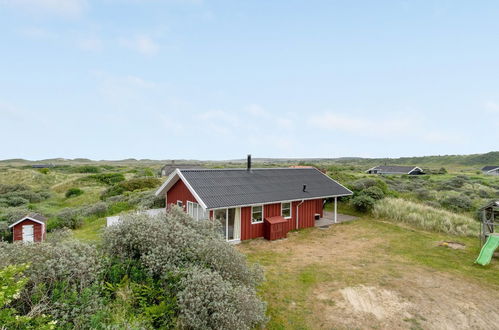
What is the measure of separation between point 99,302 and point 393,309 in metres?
8.09

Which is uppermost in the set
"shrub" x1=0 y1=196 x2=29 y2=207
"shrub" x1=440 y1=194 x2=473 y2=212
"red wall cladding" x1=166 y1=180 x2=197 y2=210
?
"red wall cladding" x1=166 y1=180 x2=197 y2=210

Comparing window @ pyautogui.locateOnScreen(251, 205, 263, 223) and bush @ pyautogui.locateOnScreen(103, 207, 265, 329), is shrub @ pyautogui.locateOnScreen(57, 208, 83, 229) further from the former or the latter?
bush @ pyautogui.locateOnScreen(103, 207, 265, 329)

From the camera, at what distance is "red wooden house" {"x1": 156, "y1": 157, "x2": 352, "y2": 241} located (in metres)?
13.6

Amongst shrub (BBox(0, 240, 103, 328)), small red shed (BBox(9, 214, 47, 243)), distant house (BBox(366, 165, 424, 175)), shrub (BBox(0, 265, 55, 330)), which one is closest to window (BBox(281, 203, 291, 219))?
shrub (BBox(0, 240, 103, 328))

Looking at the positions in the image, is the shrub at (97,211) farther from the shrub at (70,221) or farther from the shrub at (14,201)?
the shrub at (14,201)

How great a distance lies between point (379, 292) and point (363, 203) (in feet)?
40.7

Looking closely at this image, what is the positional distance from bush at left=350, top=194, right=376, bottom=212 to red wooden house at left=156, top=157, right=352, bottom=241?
2.68m

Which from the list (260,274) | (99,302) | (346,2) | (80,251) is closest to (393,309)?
(260,274)

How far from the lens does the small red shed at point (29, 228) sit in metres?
13.1

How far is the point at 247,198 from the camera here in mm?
14133

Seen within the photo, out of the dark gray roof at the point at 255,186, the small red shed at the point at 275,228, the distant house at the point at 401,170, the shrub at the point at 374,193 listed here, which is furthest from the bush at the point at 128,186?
the distant house at the point at 401,170

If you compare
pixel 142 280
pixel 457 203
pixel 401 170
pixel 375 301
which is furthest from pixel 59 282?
pixel 401 170

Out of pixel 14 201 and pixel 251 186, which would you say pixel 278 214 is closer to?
pixel 251 186

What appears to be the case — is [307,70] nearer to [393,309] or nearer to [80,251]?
[393,309]
